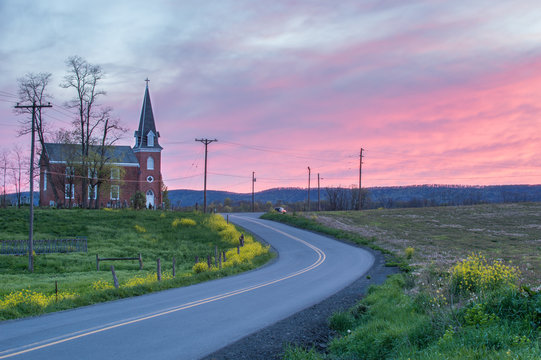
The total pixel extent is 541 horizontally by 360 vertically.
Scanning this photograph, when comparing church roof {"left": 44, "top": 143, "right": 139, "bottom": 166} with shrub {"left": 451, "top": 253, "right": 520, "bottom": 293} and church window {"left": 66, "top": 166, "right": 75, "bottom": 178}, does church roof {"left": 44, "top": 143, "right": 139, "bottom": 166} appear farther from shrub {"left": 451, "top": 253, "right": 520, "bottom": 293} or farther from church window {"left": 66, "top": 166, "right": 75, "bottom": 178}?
shrub {"left": 451, "top": 253, "right": 520, "bottom": 293}

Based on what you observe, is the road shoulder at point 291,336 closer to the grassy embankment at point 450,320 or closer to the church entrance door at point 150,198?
the grassy embankment at point 450,320

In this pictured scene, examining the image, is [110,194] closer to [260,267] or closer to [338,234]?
[338,234]

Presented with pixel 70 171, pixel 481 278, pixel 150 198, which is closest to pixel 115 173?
pixel 70 171

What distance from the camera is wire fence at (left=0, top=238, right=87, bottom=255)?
33.0m

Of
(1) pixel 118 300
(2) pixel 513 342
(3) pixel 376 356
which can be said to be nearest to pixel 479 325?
(2) pixel 513 342

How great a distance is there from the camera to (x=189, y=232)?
48406 mm

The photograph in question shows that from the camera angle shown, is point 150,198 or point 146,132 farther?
point 146,132

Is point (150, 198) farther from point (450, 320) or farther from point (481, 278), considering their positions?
point (450, 320)

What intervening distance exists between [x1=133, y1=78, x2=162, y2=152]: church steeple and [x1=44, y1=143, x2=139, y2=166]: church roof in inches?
86.2

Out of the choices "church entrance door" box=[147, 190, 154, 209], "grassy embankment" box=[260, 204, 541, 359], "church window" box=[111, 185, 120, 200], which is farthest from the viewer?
"church entrance door" box=[147, 190, 154, 209]

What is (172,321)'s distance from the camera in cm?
1157

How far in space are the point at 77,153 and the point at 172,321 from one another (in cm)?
5792

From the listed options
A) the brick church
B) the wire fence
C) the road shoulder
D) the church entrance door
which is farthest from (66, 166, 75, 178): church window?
the road shoulder

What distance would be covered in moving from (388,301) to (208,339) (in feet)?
18.2
